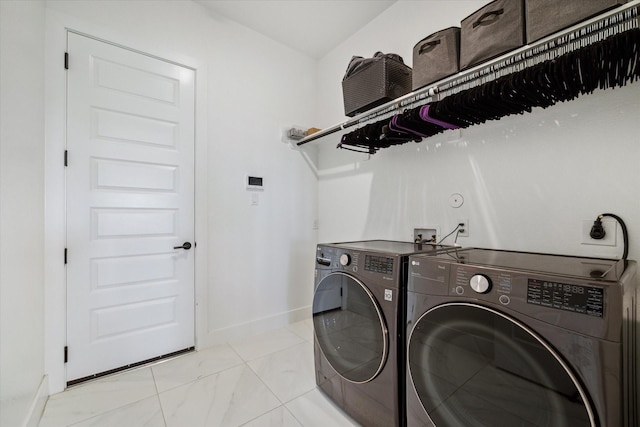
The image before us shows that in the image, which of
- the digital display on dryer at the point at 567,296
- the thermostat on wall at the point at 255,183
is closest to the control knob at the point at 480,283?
the digital display on dryer at the point at 567,296

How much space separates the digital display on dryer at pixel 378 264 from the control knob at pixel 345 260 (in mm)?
116

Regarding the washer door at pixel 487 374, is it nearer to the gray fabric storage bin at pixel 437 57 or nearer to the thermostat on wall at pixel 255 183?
the gray fabric storage bin at pixel 437 57

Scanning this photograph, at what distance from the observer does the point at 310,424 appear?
1.40m

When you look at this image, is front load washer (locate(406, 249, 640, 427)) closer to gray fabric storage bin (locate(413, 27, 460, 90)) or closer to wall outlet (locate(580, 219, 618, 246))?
wall outlet (locate(580, 219, 618, 246))

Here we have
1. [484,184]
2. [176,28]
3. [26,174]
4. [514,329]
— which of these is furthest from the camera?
[176,28]

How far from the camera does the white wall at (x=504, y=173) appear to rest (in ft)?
3.82

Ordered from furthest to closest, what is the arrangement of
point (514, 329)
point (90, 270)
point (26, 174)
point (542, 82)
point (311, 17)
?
point (311, 17), point (90, 270), point (26, 174), point (542, 82), point (514, 329)

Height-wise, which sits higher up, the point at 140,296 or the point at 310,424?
the point at 140,296

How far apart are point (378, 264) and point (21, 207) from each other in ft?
5.88

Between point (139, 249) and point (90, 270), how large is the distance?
0.97 feet

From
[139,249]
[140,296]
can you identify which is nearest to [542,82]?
[139,249]

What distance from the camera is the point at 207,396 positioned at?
1606mm

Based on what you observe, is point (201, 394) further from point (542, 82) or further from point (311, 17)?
point (311, 17)

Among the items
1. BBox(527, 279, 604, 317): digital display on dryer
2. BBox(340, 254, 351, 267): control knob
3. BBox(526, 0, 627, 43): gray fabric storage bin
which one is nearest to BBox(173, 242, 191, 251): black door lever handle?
BBox(340, 254, 351, 267): control knob
